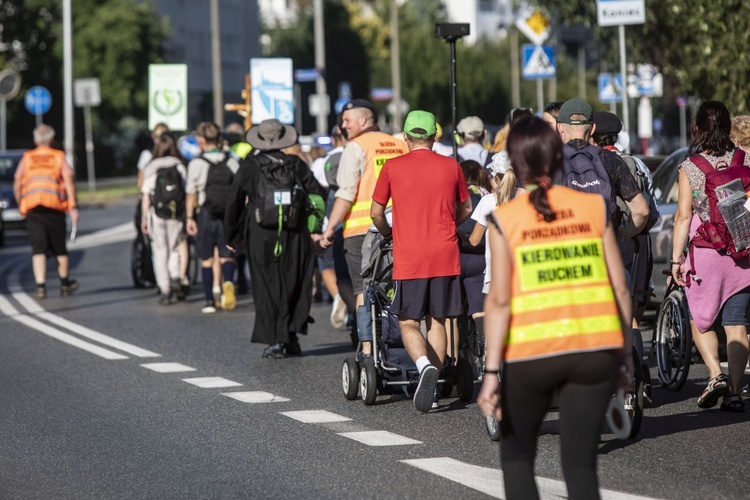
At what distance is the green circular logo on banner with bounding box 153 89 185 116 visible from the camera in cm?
2612

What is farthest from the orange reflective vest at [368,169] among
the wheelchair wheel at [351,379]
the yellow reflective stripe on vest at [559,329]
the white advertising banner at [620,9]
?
the yellow reflective stripe on vest at [559,329]

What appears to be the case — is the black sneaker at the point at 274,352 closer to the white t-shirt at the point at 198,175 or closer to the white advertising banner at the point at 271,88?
the white t-shirt at the point at 198,175

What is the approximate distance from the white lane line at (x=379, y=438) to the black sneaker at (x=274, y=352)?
13.2 ft

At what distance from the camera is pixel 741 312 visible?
9836 millimetres

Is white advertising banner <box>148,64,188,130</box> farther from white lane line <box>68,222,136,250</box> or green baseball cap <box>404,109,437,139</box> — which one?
green baseball cap <box>404,109,437,139</box>

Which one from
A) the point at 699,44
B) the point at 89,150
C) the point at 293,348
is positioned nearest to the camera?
the point at 293,348

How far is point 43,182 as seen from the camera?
61.9 ft

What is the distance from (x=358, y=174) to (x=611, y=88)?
2012cm

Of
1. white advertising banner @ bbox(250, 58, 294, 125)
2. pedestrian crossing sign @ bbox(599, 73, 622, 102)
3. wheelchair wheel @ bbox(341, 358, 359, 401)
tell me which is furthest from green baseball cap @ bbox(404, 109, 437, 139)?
pedestrian crossing sign @ bbox(599, 73, 622, 102)

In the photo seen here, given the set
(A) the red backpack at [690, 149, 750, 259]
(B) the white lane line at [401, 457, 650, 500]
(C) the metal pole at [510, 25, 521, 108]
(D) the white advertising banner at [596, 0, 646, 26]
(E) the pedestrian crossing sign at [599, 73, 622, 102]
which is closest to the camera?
(B) the white lane line at [401, 457, 650, 500]

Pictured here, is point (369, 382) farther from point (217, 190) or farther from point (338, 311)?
point (217, 190)

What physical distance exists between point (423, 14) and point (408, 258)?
355 feet

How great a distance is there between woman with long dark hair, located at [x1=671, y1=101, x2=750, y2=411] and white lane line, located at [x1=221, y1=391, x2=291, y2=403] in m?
2.76

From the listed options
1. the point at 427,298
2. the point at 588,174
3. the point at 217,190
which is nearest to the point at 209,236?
the point at 217,190
